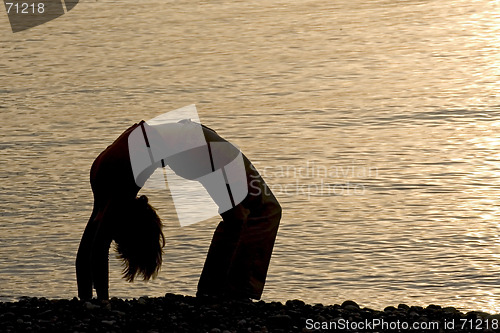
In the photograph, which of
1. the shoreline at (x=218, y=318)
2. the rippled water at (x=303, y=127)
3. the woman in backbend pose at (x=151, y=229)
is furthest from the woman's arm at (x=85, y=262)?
the rippled water at (x=303, y=127)

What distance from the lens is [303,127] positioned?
11.1 metres

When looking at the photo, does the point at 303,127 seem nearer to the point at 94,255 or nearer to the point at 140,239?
the point at 140,239

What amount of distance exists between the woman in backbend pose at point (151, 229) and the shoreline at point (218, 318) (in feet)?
0.50

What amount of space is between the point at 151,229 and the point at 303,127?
493cm

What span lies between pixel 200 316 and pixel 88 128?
6.00m

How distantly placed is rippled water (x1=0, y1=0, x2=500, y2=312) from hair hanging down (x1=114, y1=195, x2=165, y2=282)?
1050 mm

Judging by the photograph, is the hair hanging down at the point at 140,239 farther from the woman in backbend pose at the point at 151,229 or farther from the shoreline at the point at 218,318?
the shoreline at the point at 218,318

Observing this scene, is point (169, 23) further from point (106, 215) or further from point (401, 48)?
point (106, 215)

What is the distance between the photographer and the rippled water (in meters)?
7.84

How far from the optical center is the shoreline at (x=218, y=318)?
18.6 feet

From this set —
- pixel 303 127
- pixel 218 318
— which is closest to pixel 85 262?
pixel 218 318

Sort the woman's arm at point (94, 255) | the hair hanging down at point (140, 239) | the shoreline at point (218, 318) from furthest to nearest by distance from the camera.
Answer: the hair hanging down at point (140, 239) < the woman's arm at point (94, 255) < the shoreline at point (218, 318)

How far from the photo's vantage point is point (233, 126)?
11.2 m

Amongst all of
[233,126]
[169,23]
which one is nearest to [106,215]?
[233,126]
